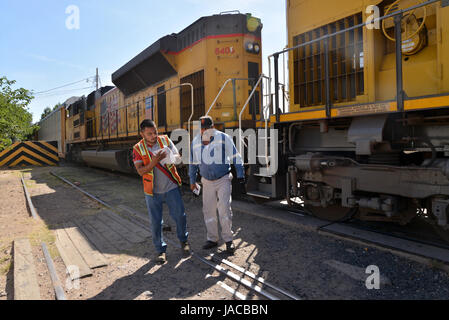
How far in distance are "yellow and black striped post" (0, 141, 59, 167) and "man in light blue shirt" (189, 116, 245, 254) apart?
64.6 feet

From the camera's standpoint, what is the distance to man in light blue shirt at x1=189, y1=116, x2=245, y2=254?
3865mm

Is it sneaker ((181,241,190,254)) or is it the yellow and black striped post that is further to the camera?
the yellow and black striped post

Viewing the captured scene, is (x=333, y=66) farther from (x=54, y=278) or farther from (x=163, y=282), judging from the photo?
(x=54, y=278)

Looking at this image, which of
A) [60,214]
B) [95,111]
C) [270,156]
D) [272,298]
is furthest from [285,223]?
[95,111]

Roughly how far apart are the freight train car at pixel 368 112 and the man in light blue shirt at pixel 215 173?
1146mm

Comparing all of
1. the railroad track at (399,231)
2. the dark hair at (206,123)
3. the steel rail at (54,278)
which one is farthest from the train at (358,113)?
the steel rail at (54,278)

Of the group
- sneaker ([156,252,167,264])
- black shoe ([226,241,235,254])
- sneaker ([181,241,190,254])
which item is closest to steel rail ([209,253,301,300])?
black shoe ([226,241,235,254])

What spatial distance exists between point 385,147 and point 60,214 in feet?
20.0

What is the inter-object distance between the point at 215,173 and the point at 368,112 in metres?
1.96

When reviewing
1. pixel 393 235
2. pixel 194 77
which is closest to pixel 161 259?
pixel 393 235

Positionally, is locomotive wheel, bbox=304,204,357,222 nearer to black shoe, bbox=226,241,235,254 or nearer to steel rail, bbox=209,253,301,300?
black shoe, bbox=226,241,235,254

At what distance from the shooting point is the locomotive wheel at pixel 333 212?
174 inches

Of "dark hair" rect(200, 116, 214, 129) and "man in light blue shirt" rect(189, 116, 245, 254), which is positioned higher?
"dark hair" rect(200, 116, 214, 129)
